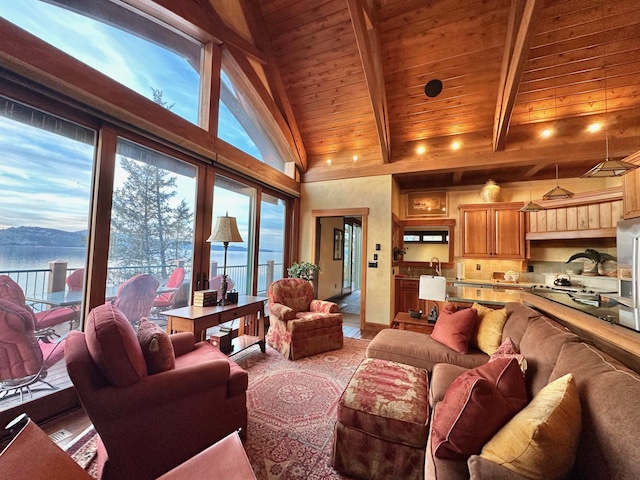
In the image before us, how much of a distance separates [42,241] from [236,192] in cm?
227

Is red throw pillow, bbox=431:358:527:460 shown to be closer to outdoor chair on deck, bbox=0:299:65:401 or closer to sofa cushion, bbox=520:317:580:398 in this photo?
sofa cushion, bbox=520:317:580:398

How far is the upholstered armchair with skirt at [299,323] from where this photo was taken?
319 centimetres

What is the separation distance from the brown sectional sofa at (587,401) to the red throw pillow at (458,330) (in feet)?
1.53

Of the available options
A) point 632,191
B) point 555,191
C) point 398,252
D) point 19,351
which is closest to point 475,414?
point 19,351

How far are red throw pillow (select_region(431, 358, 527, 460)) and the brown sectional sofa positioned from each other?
0.06 meters

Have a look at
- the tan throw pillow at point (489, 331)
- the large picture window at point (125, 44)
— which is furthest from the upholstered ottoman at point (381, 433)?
the large picture window at point (125, 44)

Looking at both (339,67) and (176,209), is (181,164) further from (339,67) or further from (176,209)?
(339,67)

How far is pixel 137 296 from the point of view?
2705 mm

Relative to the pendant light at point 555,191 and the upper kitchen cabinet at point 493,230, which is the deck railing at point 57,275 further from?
the upper kitchen cabinet at point 493,230

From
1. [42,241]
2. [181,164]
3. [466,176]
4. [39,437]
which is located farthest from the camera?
[466,176]

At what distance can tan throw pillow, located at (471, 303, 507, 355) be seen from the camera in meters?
2.16

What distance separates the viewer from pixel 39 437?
2.72 feet

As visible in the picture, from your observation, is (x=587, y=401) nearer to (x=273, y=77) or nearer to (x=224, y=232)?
(x=224, y=232)

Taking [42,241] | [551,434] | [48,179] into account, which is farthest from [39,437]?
[48,179]
